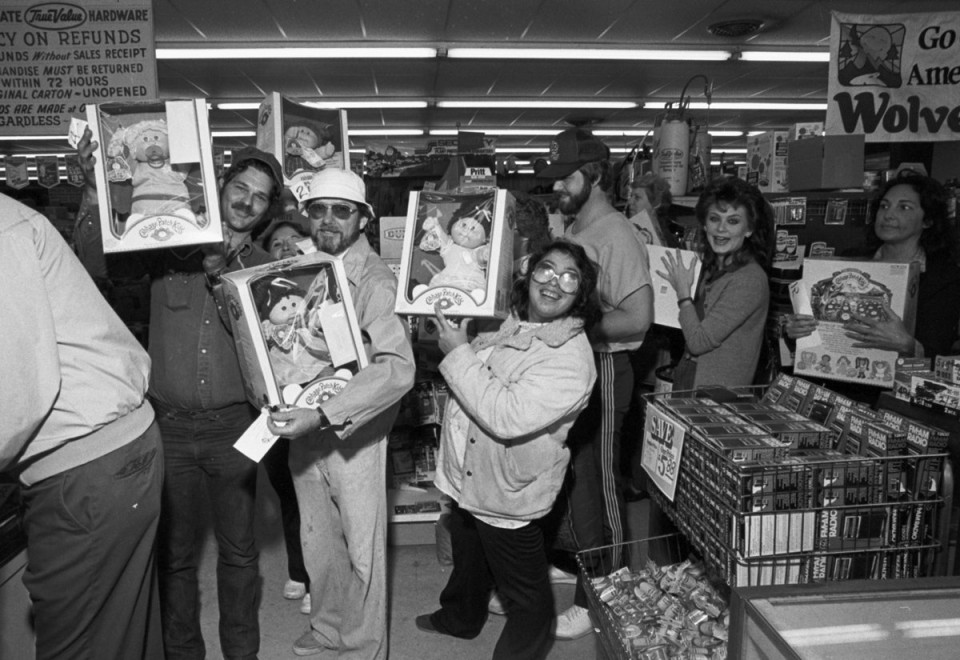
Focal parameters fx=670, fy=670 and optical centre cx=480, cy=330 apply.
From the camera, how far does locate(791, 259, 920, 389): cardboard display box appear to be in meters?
2.25

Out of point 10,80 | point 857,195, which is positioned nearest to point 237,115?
point 10,80

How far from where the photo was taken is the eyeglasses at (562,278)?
6.91ft

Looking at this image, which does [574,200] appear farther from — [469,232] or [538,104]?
[538,104]

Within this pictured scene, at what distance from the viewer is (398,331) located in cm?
217

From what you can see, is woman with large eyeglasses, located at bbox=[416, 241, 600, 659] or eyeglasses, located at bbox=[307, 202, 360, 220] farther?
eyeglasses, located at bbox=[307, 202, 360, 220]

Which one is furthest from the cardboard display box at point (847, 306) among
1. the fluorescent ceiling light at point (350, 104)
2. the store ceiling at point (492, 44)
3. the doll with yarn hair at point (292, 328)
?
the fluorescent ceiling light at point (350, 104)

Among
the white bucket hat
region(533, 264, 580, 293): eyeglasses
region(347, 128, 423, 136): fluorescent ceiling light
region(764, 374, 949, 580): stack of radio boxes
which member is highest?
region(347, 128, 423, 136): fluorescent ceiling light

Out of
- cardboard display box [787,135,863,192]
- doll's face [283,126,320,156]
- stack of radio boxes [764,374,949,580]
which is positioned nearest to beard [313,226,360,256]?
doll's face [283,126,320,156]

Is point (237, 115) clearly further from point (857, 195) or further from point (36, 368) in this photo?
point (36, 368)

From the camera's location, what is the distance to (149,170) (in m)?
1.96

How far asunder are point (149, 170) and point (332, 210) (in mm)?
542

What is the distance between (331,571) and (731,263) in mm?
1959

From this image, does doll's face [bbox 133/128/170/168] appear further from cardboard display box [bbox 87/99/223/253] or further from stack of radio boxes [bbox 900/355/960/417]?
stack of radio boxes [bbox 900/355/960/417]

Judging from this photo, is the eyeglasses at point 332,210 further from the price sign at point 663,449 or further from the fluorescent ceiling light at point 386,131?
the fluorescent ceiling light at point 386,131
